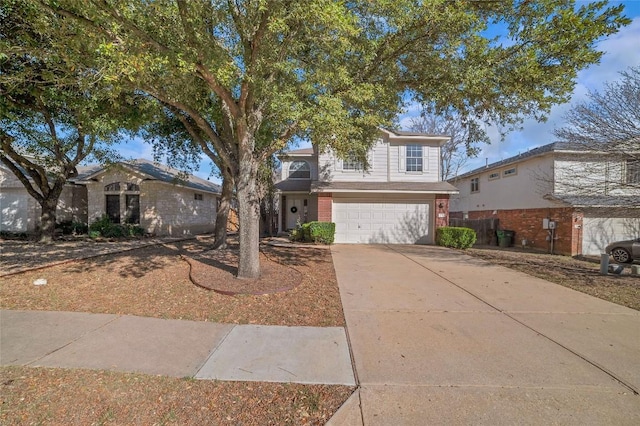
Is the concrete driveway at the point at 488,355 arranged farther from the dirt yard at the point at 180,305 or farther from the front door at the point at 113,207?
the front door at the point at 113,207

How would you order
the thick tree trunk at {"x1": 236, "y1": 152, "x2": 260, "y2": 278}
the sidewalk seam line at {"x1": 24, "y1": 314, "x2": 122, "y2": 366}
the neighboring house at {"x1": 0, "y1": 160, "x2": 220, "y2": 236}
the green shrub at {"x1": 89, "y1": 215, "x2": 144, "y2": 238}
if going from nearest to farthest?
the sidewalk seam line at {"x1": 24, "y1": 314, "x2": 122, "y2": 366}, the thick tree trunk at {"x1": 236, "y1": 152, "x2": 260, "y2": 278}, the green shrub at {"x1": 89, "y1": 215, "x2": 144, "y2": 238}, the neighboring house at {"x1": 0, "y1": 160, "x2": 220, "y2": 236}

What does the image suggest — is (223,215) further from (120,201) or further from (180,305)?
(120,201)

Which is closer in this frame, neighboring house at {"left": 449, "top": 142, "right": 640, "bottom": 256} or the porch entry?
neighboring house at {"left": 449, "top": 142, "right": 640, "bottom": 256}

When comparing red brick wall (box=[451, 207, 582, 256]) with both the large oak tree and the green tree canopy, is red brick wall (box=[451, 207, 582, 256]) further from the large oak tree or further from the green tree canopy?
the green tree canopy

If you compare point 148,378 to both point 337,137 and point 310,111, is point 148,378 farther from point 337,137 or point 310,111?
point 337,137

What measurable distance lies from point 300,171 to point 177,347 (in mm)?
15136

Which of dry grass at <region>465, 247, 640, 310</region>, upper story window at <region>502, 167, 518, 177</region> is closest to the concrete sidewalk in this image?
dry grass at <region>465, 247, 640, 310</region>

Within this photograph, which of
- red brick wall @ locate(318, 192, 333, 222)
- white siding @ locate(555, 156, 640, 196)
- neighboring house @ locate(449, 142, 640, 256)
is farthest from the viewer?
red brick wall @ locate(318, 192, 333, 222)

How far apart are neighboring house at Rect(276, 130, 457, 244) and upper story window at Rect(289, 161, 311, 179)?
3083 mm

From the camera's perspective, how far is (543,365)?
344cm

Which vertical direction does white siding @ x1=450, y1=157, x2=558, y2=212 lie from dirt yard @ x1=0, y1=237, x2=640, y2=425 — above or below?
above

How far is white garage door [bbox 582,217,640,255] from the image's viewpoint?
1344cm

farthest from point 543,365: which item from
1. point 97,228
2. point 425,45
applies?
point 97,228

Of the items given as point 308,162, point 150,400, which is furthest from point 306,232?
point 150,400
